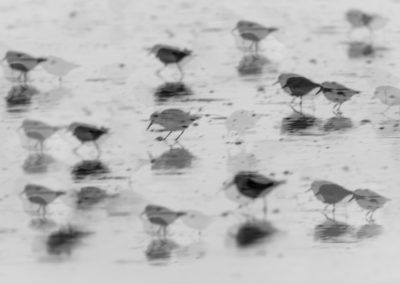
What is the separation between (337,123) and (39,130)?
63 centimetres

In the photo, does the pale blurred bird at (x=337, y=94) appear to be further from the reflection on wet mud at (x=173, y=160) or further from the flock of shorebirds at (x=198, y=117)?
the reflection on wet mud at (x=173, y=160)

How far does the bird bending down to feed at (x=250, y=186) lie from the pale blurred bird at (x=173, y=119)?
19cm

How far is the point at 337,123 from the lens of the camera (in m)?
1.96

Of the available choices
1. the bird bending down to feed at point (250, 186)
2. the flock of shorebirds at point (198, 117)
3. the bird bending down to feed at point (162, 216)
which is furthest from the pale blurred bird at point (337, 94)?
the bird bending down to feed at point (162, 216)

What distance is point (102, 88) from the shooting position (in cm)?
206

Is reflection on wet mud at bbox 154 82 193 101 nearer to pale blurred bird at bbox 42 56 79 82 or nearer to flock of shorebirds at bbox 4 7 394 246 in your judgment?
flock of shorebirds at bbox 4 7 394 246

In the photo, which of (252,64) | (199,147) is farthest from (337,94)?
(199,147)

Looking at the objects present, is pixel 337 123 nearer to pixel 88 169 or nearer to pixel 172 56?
pixel 172 56

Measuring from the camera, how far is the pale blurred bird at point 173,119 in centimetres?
194

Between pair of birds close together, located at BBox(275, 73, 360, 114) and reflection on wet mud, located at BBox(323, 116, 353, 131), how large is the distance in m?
0.02

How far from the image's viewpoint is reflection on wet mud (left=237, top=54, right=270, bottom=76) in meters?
2.11

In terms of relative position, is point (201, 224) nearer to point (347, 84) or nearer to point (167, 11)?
point (347, 84)

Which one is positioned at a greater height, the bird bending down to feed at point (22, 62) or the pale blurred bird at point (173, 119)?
the bird bending down to feed at point (22, 62)

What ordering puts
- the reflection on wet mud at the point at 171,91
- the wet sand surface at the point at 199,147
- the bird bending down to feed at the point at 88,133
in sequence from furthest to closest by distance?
the reflection on wet mud at the point at 171,91 → the bird bending down to feed at the point at 88,133 → the wet sand surface at the point at 199,147
